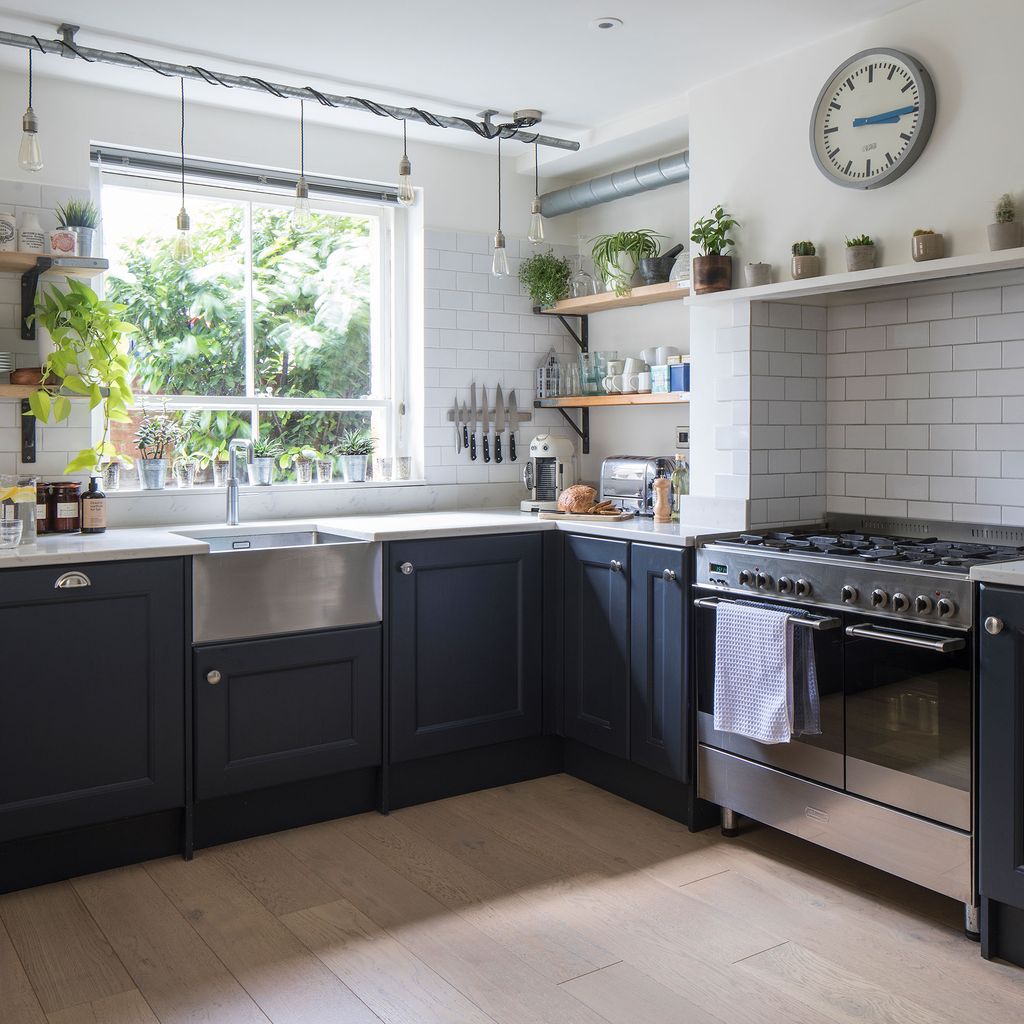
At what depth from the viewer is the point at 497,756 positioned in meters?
3.92

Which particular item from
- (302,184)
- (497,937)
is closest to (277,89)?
(302,184)

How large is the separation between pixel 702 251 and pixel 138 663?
2.33 meters

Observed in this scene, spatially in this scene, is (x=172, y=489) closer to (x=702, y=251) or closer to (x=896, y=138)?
(x=702, y=251)

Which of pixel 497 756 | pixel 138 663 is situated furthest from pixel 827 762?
pixel 138 663

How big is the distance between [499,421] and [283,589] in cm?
→ 169

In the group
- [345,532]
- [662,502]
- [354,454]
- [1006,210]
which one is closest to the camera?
[1006,210]

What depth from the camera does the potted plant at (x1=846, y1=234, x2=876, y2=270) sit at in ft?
10.2

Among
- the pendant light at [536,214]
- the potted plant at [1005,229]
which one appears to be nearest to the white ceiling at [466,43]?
the pendant light at [536,214]

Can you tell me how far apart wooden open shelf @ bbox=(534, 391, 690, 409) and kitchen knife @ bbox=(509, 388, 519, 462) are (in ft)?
0.38

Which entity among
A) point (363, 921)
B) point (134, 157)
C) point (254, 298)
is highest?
point (134, 157)

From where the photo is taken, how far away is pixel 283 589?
3387 millimetres

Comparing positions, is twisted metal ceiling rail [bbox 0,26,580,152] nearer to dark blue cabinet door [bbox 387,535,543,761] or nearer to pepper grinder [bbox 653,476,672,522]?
pepper grinder [bbox 653,476,672,522]

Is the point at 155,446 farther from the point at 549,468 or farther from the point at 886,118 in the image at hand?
the point at 886,118

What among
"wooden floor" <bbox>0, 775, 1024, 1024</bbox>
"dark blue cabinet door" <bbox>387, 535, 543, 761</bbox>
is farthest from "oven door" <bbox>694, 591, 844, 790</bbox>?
"dark blue cabinet door" <bbox>387, 535, 543, 761</bbox>
